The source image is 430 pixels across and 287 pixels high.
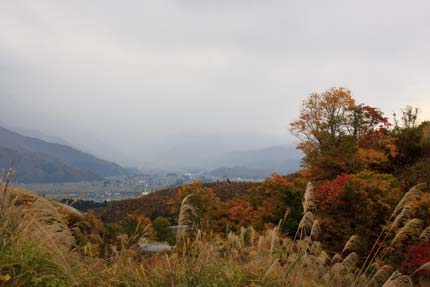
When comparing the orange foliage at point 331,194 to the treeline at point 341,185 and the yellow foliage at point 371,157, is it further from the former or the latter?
Result: the yellow foliage at point 371,157

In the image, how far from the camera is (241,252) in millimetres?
5324

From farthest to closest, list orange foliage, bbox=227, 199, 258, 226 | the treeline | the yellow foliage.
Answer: the yellow foliage, orange foliage, bbox=227, 199, 258, 226, the treeline

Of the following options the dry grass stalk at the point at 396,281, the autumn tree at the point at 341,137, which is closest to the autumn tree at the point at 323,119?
the autumn tree at the point at 341,137

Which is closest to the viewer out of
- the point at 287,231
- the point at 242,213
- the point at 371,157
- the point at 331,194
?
the point at 331,194

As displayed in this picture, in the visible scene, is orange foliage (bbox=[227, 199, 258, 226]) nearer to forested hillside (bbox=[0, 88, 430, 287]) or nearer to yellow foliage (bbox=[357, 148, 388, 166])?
forested hillside (bbox=[0, 88, 430, 287])

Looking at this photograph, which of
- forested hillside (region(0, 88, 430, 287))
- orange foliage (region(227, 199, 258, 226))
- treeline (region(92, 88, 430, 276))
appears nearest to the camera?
forested hillside (region(0, 88, 430, 287))

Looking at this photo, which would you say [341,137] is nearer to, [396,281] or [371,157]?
[371,157]

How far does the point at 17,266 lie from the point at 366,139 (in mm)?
22855

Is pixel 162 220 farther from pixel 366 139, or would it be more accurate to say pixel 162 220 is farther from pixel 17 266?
pixel 17 266

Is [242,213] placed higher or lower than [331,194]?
lower

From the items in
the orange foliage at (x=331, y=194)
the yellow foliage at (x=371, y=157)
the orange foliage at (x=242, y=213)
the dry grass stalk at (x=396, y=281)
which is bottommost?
the orange foliage at (x=242, y=213)

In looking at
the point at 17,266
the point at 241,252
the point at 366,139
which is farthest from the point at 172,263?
the point at 366,139

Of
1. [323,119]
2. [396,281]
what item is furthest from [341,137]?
[396,281]

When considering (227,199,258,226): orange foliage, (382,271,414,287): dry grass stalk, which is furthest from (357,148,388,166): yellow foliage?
(382,271,414,287): dry grass stalk
